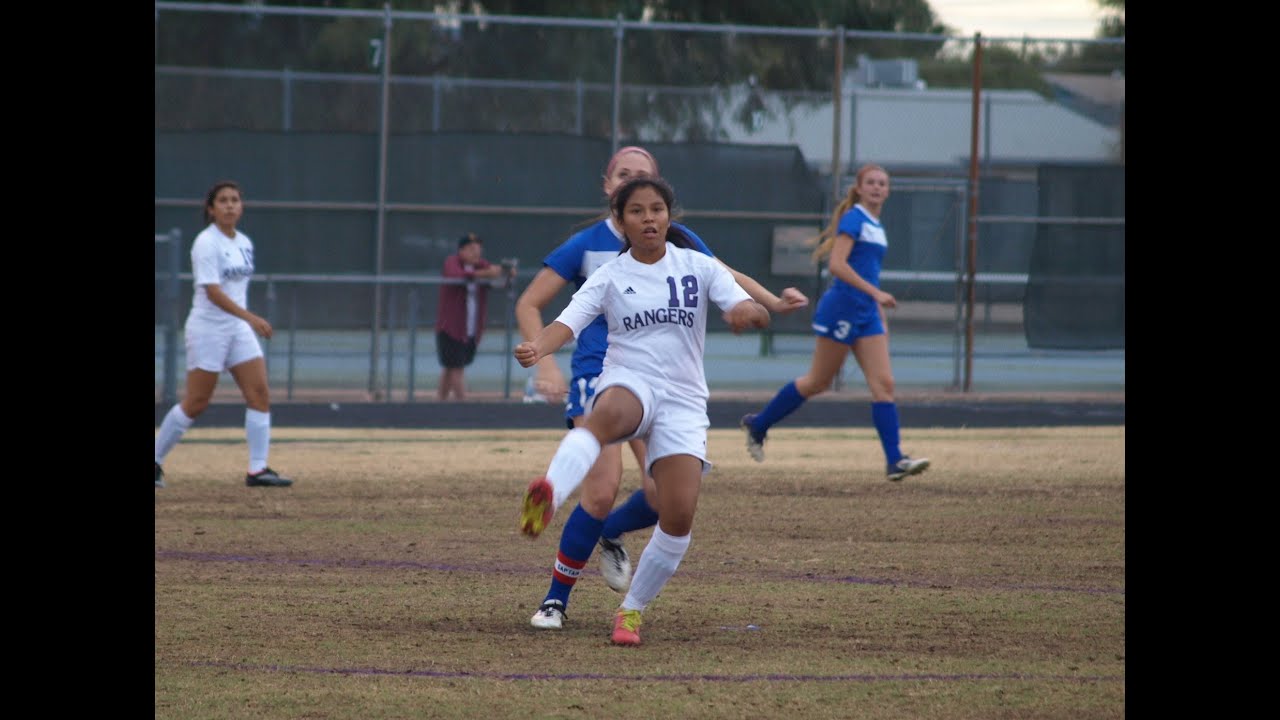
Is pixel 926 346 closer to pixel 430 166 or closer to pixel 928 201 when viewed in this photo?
pixel 928 201

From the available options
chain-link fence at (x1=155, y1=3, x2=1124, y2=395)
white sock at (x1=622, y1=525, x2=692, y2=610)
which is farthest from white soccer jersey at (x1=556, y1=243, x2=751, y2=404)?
chain-link fence at (x1=155, y1=3, x2=1124, y2=395)

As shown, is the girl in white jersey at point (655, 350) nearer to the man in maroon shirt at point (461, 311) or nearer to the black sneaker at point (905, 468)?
the black sneaker at point (905, 468)

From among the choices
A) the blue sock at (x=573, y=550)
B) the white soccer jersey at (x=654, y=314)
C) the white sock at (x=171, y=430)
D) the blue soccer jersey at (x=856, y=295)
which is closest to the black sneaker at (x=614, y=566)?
the blue sock at (x=573, y=550)

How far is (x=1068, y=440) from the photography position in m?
15.5

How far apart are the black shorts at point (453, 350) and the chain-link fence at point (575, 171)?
39 cm

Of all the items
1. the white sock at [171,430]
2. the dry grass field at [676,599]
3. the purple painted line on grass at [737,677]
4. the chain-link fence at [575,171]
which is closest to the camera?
the dry grass field at [676,599]

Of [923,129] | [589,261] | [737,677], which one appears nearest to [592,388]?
[589,261]

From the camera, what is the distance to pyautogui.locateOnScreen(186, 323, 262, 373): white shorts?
1183 centimetres

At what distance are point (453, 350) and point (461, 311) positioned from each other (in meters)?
0.43

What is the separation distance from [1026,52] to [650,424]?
52.6ft

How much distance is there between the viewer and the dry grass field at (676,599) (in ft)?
20.0

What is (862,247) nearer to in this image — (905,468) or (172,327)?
(905,468)

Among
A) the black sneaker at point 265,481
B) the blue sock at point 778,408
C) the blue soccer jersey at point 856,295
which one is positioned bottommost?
the black sneaker at point 265,481
